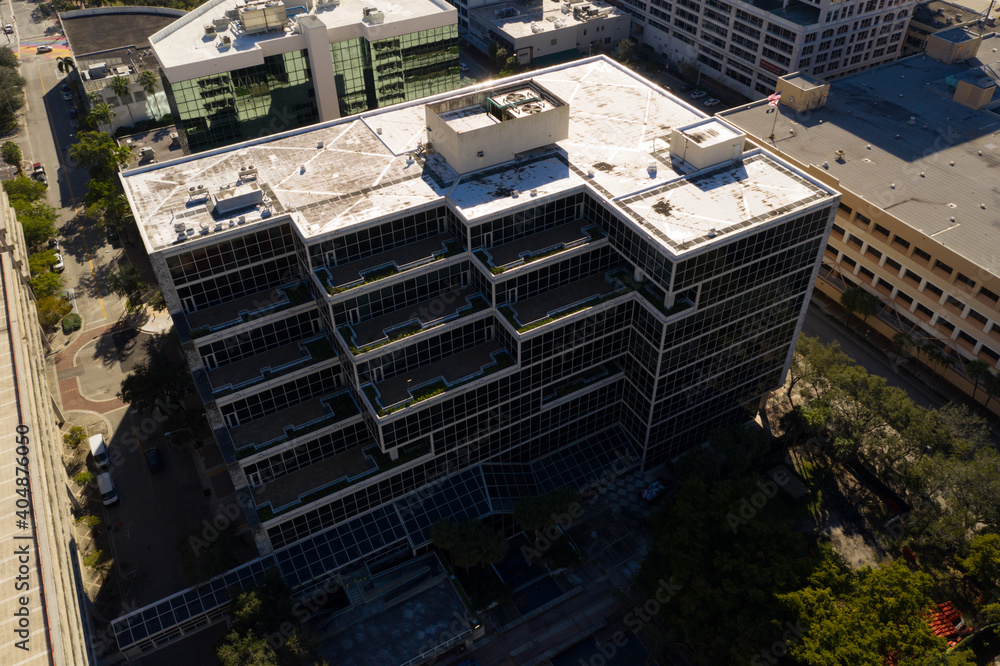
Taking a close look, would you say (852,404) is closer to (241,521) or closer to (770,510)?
(770,510)

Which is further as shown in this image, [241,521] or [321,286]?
[241,521]

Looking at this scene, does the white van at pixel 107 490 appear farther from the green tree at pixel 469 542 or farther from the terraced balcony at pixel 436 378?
the green tree at pixel 469 542

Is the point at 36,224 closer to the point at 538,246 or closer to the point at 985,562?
the point at 538,246

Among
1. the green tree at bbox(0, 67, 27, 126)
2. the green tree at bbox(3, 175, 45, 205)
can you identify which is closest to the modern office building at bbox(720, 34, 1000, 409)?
the green tree at bbox(3, 175, 45, 205)

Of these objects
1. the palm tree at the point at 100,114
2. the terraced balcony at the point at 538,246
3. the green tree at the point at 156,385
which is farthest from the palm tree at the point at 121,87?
the terraced balcony at the point at 538,246

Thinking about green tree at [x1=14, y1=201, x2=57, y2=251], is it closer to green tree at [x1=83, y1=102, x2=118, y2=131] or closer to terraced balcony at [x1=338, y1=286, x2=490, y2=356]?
green tree at [x1=83, y1=102, x2=118, y2=131]

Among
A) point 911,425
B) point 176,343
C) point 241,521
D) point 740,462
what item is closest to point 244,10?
point 176,343
